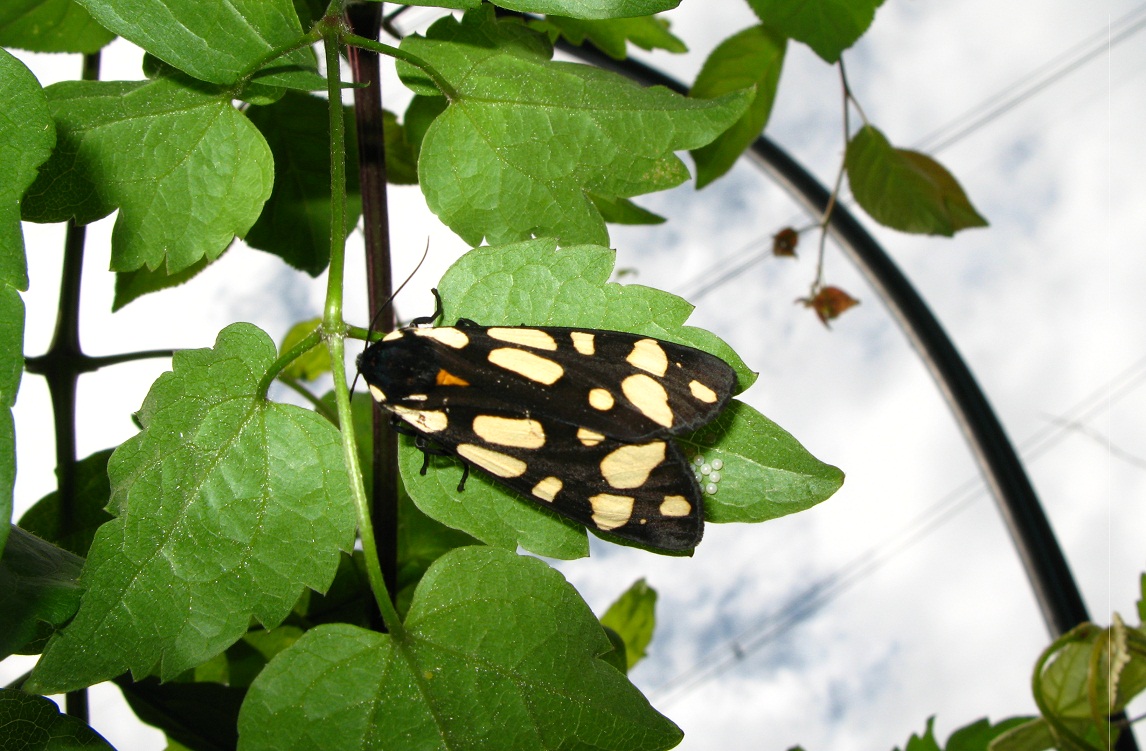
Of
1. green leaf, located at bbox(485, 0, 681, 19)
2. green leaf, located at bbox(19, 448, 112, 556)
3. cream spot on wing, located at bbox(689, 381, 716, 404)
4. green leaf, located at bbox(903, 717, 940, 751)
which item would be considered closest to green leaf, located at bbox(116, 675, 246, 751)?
green leaf, located at bbox(19, 448, 112, 556)

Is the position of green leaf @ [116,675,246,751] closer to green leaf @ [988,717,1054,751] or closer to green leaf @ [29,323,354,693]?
green leaf @ [29,323,354,693]

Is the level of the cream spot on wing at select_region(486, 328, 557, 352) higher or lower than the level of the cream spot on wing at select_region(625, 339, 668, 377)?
higher

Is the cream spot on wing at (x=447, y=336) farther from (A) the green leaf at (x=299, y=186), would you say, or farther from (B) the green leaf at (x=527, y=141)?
(A) the green leaf at (x=299, y=186)

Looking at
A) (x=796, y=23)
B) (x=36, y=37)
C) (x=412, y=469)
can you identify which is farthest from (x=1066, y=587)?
(x=36, y=37)

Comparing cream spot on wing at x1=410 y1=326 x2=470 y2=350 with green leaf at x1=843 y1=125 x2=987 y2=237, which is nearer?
cream spot on wing at x1=410 y1=326 x2=470 y2=350

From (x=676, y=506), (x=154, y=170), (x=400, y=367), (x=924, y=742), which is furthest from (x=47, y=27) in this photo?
(x=924, y=742)
